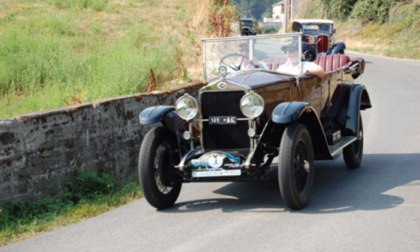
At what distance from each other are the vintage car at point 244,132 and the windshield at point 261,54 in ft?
0.04

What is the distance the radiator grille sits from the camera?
5902 mm

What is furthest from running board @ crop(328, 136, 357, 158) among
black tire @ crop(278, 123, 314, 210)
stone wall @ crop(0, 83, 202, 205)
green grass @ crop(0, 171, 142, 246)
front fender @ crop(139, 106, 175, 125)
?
stone wall @ crop(0, 83, 202, 205)

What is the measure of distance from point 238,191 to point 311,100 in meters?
1.52

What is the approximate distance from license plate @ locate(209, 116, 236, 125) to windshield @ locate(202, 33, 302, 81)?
3.08 feet

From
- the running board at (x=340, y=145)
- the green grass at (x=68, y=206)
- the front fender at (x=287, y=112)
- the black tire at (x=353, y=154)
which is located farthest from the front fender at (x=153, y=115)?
the black tire at (x=353, y=154)

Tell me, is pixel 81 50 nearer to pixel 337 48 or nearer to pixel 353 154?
pixel 353 154

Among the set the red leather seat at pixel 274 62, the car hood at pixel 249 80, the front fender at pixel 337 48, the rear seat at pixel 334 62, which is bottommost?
the front fender at pixel 337 48

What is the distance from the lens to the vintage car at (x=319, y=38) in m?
21.3

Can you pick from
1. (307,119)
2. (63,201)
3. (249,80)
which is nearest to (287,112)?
(249,80)

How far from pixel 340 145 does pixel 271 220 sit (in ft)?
6.78

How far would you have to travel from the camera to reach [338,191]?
20.7 feet

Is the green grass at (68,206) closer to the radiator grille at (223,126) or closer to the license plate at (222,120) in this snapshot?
the radiator grille at (223,126)

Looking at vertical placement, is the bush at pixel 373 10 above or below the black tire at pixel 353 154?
above

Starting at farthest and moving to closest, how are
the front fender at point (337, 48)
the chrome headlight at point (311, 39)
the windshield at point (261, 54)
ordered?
the front fender at point (337, 48)
the chrome headlight at point (311, 39)
the windshield at point (261, 54)
